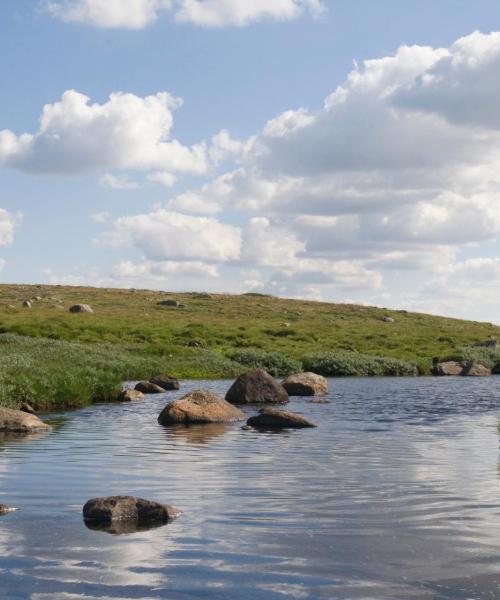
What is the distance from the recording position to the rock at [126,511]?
33.3ft

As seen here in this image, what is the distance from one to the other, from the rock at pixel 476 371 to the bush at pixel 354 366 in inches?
158

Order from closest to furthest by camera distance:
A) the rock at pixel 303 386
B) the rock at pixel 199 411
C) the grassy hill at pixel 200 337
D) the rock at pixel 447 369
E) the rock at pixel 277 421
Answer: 1. the rock at pixel 277 421
2. the rock at pixel 199 411
3. the rock at pixel 303 386
4. the grassy hill at pixel 200 337
5. the rock at pixel 447 369

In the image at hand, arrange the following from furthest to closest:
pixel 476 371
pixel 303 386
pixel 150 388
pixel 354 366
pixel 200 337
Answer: pixel 200 337 → pixel 476 371 → pixel 354 366 → pixel 150 388 → pixel 303 386

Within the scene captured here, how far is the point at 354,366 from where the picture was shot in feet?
200

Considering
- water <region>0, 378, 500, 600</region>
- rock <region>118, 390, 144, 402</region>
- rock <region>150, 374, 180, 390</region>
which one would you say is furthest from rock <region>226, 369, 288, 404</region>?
water <region>0, 378, 500, 600</region>

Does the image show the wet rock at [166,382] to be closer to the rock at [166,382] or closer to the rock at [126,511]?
the rock at [166,382]

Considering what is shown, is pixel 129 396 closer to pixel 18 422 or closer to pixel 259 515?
pixel 18 422

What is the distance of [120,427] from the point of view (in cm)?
2425

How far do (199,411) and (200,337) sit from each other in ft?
171

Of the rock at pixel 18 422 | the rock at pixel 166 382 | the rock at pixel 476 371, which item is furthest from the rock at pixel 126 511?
the rock at pixel 476 371

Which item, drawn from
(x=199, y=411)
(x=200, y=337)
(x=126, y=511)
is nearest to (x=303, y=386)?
(x=199, y=411)

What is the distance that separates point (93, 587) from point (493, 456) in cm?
1222

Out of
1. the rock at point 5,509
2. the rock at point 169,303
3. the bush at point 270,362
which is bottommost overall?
the rock at point 5,509

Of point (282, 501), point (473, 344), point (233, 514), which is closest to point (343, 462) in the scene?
point (282, 501)
